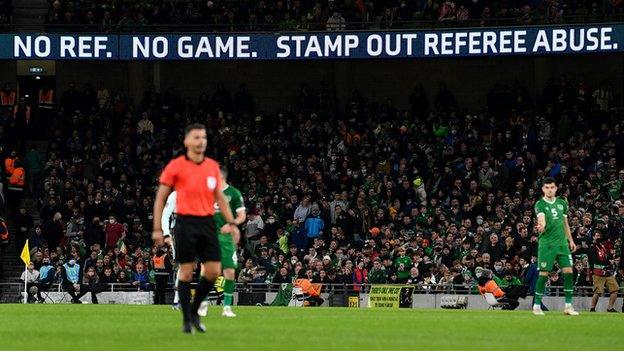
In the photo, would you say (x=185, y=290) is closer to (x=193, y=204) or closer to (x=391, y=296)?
(x=193, y=204)

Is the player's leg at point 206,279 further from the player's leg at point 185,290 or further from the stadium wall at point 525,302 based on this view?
the stadium wall at point 525,302

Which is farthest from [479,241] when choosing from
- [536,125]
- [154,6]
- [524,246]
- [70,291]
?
[154,6]

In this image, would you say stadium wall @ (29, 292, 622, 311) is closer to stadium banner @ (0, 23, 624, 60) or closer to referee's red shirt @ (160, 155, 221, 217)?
stadium banner @ (0, 23, 624, 60)

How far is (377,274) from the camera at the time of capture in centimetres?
3219

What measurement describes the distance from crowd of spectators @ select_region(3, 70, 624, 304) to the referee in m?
16.8

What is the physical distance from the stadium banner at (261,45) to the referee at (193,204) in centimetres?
2365

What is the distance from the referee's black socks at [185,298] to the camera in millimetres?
14195

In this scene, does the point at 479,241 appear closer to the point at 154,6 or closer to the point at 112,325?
the point at 154,6

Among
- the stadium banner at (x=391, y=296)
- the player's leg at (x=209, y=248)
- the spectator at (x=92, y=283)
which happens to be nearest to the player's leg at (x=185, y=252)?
the player's leg at (x=209, y=248)

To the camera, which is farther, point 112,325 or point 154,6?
point 154,6

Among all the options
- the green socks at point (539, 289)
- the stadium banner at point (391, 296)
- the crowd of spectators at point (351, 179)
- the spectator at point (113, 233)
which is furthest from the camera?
the spectator at point (113, 233)

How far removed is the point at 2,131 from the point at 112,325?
25272 millimetres

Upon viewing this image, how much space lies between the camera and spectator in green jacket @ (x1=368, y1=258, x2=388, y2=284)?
3209cm

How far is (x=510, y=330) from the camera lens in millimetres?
16406
